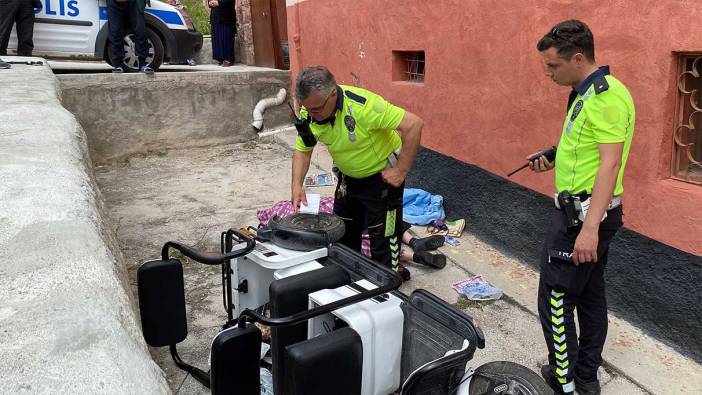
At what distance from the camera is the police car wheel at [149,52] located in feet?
28.6

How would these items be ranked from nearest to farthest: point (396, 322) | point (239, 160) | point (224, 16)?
point (396, 322) → point (239, 160) → point (224, 16)

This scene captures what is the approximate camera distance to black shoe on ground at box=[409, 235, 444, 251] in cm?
465

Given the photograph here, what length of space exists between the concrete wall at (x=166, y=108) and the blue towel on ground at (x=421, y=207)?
4.40 meters

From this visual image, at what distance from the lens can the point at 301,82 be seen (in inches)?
120

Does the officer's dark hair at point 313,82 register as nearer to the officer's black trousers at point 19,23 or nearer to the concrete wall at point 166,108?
the concrete wall at point 166,108

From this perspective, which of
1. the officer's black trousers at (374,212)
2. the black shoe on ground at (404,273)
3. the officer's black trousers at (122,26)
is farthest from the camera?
the officer's black trousers at (122,26)

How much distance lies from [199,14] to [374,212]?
15.7 meters

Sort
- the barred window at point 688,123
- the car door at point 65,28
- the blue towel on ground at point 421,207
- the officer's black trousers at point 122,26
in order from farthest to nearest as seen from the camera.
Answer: the car door at point 65,28 → the officer's black trousers at point 122,26 → the blue towel on ground at point 421,207 → the barred window at point 688,123

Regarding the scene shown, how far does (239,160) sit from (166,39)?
2550 millimetres

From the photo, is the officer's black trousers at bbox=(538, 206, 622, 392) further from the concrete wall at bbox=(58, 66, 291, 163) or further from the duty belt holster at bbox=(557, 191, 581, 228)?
the concrete wall at bbox=(58, 66, 291, 163)

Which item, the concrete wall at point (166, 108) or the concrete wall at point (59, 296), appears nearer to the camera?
the concrete wall at point (59, 296)

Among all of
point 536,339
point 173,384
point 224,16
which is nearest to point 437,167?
point 536,339

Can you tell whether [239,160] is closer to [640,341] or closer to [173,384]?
[173,384]

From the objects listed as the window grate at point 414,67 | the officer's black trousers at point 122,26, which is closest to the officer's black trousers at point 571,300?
the window grate at point 414,67
